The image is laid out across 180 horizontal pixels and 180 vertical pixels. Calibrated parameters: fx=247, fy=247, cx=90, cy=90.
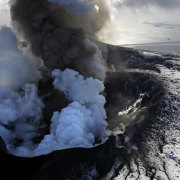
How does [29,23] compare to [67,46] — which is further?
[29,23]

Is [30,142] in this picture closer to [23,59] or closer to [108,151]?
[108,151]

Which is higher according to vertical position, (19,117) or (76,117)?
(76,117)

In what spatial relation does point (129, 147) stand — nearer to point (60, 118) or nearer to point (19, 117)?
point (60, 118)

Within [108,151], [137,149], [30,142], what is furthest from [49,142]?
[137,149]

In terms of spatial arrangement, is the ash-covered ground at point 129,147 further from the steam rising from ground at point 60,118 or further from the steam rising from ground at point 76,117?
the steam rising from ground at point 60,118

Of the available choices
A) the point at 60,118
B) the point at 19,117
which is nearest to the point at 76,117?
the point at 60,118

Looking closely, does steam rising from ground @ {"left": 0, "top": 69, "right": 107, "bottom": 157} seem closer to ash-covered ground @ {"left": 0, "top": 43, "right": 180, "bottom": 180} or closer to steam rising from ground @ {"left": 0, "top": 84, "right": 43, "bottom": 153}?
steam rising from ground @ {"left": 0, "top": 84, "right": 43, "bottom": 153}

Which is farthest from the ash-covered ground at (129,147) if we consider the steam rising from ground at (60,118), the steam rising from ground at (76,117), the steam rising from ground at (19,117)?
the steam rising from ground at (19,117)

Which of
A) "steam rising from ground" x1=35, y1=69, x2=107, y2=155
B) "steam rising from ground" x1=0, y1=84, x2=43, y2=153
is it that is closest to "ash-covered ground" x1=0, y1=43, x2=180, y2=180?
"steam rising from ground" x1=35, y1=69, x2=107, y2=155

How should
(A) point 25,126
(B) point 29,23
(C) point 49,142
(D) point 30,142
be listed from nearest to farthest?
(C) point 49,142, (D) point 30,142, (A) point 25,126, (B) point 29,23
